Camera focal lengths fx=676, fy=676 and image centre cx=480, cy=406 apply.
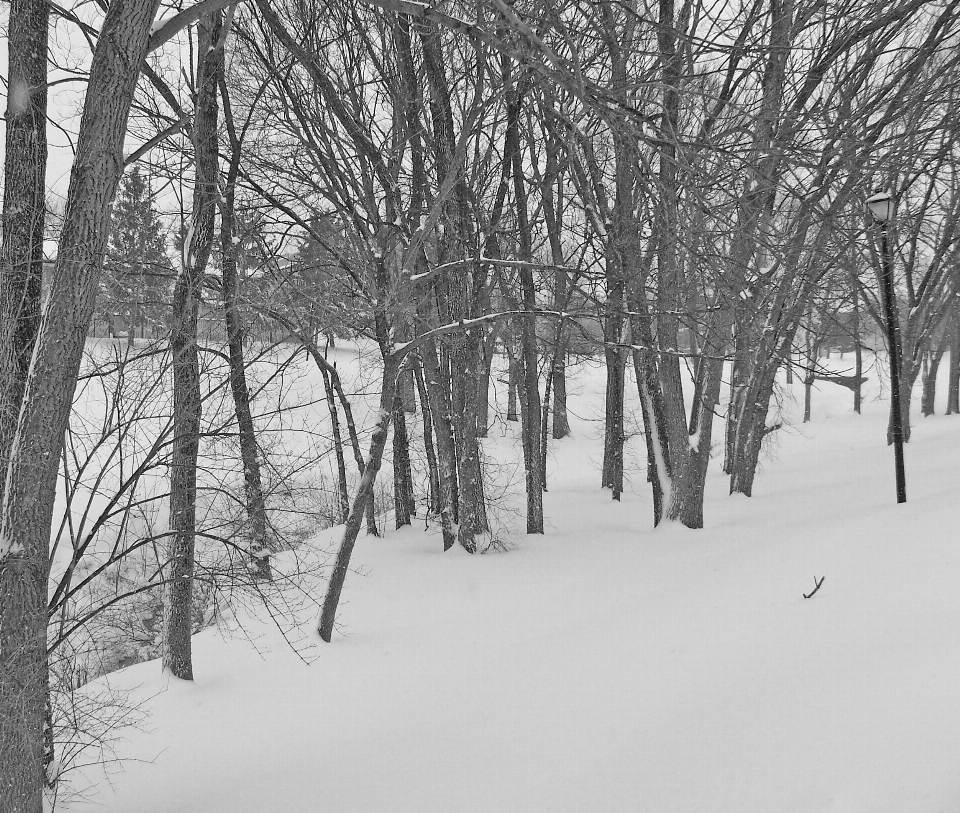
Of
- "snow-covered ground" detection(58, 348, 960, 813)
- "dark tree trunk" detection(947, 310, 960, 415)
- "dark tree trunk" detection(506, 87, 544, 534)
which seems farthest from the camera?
"dark tree trunk" detection(947, 310, 960, 415)

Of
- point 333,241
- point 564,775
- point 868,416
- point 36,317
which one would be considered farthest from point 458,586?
point 868,416

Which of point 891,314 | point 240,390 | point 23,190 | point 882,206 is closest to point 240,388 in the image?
point 240,390

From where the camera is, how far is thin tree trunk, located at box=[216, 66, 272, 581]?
574 centimetres

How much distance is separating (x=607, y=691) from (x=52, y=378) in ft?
14.4

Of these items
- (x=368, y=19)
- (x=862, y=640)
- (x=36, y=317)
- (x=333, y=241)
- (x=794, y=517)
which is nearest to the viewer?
(x=36, y=317)

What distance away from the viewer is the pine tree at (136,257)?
705 centimetres

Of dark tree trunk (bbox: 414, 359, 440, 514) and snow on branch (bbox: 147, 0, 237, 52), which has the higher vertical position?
snow on branch (bbox: 147, 0, 237, 52)

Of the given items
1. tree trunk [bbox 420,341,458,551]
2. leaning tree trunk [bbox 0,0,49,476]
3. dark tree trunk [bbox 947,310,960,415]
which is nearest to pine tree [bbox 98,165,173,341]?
leaning tree trunk [bbox 0,0,49,476]

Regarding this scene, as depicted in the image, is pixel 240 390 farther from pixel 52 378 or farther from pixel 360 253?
pixel 52 378

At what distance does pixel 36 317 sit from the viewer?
4152 mm

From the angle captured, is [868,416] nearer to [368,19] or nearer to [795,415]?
[795,415]

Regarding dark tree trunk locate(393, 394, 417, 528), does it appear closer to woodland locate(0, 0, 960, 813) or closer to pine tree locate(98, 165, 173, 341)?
woodland locate(0, 0, 960, 813)

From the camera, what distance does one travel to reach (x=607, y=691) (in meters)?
5.29

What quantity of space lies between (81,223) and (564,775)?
436 cm
